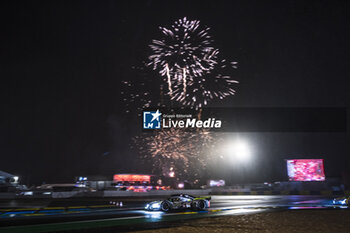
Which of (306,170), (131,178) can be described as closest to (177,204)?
(306,170)

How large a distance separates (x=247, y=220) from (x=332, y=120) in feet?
99.8

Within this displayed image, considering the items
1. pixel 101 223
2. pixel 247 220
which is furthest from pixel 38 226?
pixel 247 220

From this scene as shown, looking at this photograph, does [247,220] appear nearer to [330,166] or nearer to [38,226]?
[38,226]

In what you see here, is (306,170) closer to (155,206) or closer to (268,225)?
(155,206)

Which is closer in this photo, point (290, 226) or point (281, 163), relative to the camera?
point (290, 226)

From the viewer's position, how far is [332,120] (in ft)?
123

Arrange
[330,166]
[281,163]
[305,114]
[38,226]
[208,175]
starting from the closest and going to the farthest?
[38,226] → [305,114] → [330,166] → [281,163] → [208,175]
